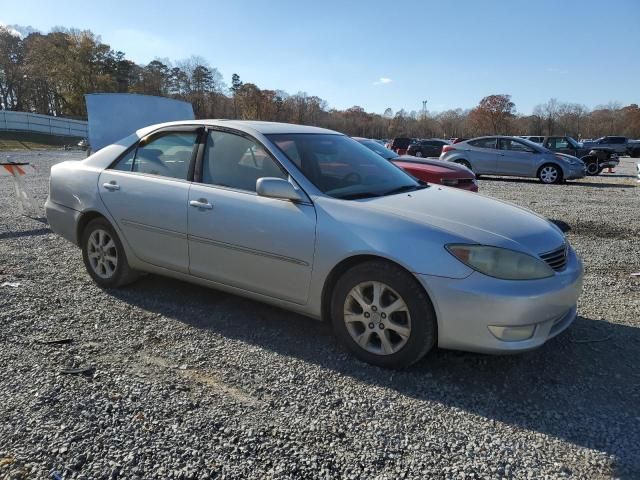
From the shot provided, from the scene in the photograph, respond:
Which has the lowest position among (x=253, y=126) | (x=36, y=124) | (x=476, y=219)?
(x=36, y=124)

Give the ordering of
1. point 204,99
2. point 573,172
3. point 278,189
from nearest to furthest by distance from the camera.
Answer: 1. point 278,189
2. point 573,172
3. point 204,99

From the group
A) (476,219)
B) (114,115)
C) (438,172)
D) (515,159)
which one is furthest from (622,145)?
(476,219)

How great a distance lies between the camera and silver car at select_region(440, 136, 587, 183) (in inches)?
604

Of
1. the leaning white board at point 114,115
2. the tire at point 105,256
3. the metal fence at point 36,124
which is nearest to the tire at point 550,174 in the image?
the leaning white board at point 114,115

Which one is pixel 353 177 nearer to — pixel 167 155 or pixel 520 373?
pixel 167 155

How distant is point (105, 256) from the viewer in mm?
4402

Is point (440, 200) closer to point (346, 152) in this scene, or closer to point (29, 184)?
point (346, 152)

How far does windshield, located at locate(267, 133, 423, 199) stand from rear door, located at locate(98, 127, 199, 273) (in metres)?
0.87

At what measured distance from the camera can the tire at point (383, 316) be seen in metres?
2.84

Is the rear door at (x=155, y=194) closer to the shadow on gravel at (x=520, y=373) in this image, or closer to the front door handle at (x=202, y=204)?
the front door handle at (x=202, y=204)

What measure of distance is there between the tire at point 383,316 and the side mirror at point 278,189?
647 mm

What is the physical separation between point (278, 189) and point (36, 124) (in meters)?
54.2

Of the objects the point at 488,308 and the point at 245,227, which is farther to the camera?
the point at 245,227

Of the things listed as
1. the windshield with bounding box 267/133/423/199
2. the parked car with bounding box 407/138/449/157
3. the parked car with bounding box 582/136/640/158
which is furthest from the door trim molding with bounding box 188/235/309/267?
the parked car with bounding box 582/136/640/158
